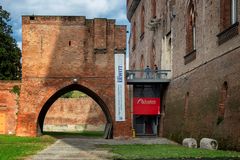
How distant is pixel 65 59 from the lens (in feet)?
95.9

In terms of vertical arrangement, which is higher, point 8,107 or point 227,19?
point 227,19

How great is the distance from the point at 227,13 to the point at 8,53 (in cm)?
3284

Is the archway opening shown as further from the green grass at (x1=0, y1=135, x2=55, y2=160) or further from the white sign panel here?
the green grass at (x1=0, y1=135, x2=55, y2=160)

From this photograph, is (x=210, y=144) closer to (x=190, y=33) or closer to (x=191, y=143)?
(x=191, y=143)

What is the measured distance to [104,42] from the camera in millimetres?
29047

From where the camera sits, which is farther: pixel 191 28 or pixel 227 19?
pixel 191 28

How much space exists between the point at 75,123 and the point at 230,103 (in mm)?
36519

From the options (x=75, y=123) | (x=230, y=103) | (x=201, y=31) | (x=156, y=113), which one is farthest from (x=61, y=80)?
(x=75, y=123)

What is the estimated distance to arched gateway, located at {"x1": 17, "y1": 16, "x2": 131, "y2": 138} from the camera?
2895cm

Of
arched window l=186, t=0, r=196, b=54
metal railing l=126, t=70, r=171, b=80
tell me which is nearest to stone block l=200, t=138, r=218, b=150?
arched window l=186, t=0, r=196, b=54

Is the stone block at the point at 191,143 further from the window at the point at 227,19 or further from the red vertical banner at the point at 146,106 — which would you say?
the red vertical banner at the point at 146,106

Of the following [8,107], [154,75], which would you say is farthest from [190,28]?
[8,107]

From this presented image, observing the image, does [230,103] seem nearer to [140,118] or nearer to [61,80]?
[61,80]

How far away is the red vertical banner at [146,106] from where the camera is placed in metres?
31.0
